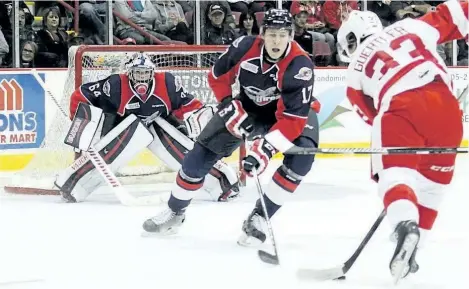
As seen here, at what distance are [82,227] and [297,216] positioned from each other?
0.94 m

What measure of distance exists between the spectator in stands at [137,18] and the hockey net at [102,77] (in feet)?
3.47

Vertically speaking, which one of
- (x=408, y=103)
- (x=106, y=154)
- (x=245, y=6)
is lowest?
(x=106, y=154)

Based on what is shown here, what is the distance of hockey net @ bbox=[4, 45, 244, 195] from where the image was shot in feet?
16.3

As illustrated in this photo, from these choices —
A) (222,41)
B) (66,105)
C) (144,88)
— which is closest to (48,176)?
(66,105)

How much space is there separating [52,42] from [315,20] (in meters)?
1.96

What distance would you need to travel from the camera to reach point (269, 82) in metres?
3.51

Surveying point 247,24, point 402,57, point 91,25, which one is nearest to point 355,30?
point 402,57

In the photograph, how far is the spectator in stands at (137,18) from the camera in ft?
20.7

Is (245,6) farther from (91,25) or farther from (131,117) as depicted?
(131,117)

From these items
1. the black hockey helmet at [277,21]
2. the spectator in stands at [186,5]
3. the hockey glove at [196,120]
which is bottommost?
the hockey glove at [196,120]

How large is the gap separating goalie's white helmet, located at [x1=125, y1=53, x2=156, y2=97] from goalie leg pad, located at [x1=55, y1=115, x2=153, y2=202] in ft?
0.46

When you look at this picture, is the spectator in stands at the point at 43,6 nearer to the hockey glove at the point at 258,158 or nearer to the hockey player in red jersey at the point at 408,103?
the hockey glove at the point at 258,158

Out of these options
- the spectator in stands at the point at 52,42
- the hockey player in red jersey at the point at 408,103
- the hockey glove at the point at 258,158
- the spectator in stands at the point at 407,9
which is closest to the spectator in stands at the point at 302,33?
the spectator in stands at the point at 407,9

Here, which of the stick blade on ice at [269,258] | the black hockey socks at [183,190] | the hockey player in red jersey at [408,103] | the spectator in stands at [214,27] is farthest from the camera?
the spectator in stands at [214,27]
